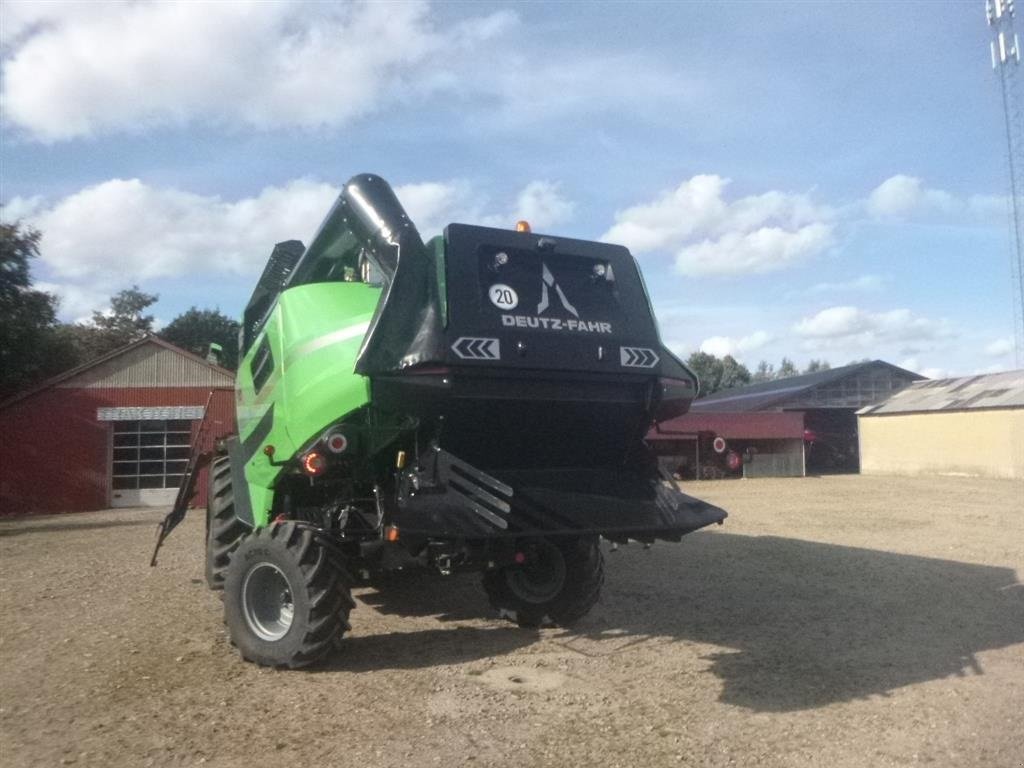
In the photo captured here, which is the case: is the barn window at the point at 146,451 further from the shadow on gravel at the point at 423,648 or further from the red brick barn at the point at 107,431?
the shadow on gravel at the point at 423,648

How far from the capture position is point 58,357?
30.9 m

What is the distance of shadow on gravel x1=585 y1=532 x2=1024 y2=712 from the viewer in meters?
6.41

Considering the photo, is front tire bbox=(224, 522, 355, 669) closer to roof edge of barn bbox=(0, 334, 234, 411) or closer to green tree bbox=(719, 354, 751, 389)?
roof edge of barn bbox=(0, 334, 234, 411)

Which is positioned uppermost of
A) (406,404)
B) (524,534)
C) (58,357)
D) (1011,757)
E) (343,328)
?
(58,357)

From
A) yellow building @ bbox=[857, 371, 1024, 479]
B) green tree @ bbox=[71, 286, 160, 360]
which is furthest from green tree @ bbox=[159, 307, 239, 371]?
→ yellow building @ bbox=[857, 371, 1024, 479]

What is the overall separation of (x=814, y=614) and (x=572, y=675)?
308cm

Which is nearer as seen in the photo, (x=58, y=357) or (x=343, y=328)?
(x=343, y=328)

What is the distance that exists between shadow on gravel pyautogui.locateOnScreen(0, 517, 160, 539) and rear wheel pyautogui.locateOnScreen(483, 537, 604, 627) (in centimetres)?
1285

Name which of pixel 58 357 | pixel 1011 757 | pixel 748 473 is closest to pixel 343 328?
pixel 1011 757

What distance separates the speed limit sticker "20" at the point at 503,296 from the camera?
6363mm

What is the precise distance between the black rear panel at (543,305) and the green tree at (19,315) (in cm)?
2257

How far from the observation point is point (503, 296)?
6414 mm

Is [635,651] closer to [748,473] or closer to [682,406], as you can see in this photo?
[682,406]

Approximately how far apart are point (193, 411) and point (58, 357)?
796 cm
